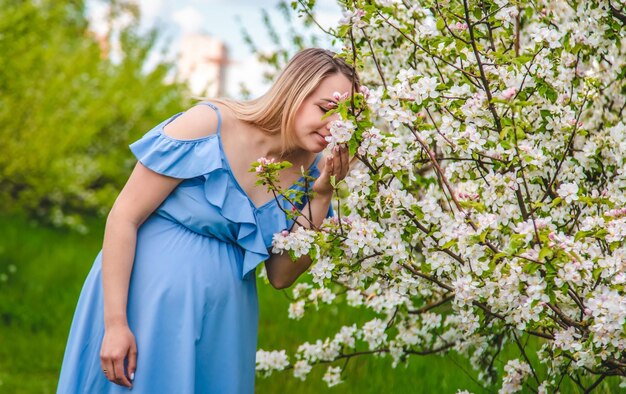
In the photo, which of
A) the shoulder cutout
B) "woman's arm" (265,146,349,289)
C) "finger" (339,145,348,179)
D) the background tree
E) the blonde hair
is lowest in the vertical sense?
"woman's arm" (265,146,349,289)

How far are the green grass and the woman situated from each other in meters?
1.41

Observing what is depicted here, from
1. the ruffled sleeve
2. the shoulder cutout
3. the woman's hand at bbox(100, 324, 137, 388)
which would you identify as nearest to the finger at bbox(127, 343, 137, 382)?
the woman's hand at bbox(100, 324, 137, 388)

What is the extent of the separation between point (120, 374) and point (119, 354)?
0.22 ft

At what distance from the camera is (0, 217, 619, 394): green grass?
13.1 feet

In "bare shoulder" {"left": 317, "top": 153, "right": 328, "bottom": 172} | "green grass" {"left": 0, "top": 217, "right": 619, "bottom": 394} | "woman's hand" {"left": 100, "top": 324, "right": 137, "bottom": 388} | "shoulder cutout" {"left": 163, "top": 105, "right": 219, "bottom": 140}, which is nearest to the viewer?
"woman's hand" {"left": 100, "top": 324, "right": 137, "bottom": 388}

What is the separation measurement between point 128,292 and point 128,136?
25.8 ft

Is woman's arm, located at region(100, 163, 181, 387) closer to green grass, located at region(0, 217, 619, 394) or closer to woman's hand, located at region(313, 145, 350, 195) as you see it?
woman's hand, located at region(313, 145, 350, 195)

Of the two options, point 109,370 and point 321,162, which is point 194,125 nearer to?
point 321,162

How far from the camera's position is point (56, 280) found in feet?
23.3

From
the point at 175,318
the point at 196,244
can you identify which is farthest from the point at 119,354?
the point at 196,244

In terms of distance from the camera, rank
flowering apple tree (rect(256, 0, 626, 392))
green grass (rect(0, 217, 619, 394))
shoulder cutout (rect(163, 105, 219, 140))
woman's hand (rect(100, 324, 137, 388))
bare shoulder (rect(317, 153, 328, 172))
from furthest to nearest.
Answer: green grass (rect(0, 217, 619, 394)), bare shoulder (rect(317, 153, 328, 172)), shoulder cutout (rect(163, 105, 219, 140)), woman's hand (rect(100, 324, 137, 388)), flowering apple tree (rect(256, 0, 626, 392))

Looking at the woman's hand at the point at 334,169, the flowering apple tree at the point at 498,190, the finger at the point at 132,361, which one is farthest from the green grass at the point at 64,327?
the finger at the point at 132,361

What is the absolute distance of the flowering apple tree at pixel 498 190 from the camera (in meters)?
2.28

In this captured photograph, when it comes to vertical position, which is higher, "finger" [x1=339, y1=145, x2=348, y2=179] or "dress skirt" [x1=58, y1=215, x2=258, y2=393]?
"finger" [x1=339, y1=145, x2=348, y2=179]
